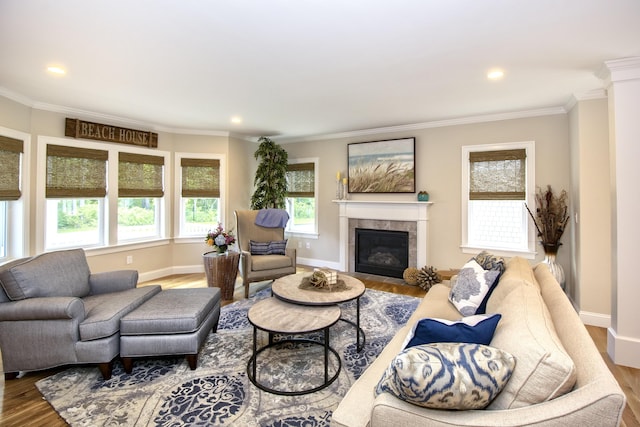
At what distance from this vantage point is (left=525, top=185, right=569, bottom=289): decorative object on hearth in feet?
12.4

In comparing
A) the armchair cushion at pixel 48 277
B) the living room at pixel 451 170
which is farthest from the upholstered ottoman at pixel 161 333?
the living room at pixel 451 170

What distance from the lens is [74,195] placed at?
13.6ft

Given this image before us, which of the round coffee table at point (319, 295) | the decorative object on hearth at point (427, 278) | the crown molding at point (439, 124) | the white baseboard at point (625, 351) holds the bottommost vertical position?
the white baseboard at point (625, 351)

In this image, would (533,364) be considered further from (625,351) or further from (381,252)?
(381,252)

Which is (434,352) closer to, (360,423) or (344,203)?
(360,423)

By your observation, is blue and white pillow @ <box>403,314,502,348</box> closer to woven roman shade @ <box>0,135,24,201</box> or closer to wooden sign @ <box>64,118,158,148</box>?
woven roman shade @ <box>0,135,24,201</box>

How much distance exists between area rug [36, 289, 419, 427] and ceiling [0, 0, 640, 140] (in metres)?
2.47

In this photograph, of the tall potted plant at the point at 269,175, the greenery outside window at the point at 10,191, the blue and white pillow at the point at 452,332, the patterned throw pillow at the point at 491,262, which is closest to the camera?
the blue and white pillow at the point at 452,332

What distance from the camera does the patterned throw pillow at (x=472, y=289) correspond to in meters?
2.26

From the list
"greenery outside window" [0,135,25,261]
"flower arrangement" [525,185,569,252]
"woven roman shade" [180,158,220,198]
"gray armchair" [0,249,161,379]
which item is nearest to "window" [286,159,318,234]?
"woven roman shade" [180,158,220,198]

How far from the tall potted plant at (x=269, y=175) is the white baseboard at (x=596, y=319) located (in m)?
4.53

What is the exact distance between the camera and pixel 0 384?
2189mm

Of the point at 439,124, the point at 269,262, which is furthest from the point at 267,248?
the point at 439,124

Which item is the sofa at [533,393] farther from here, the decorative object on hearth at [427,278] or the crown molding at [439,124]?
the crown molding at [439,124]
